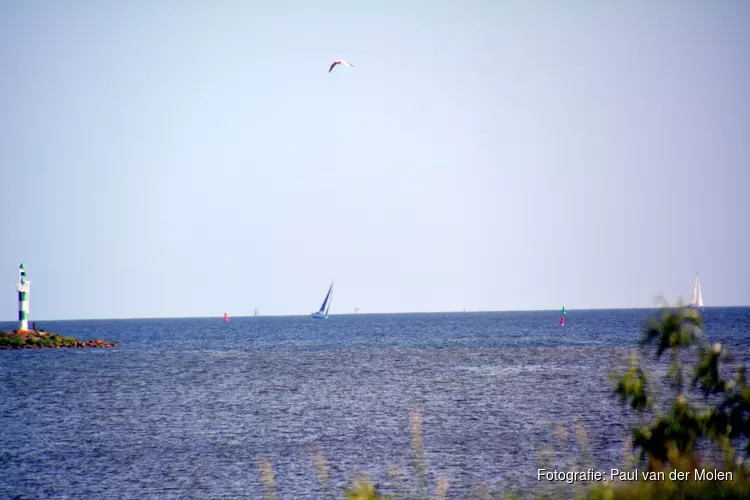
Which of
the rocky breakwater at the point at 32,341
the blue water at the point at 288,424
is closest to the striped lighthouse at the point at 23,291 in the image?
the rocky breakwater at the point at 32,341

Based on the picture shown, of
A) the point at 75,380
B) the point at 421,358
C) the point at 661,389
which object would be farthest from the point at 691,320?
the point at 421,358

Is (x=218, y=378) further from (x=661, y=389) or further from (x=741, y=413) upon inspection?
(x=741, y=413)

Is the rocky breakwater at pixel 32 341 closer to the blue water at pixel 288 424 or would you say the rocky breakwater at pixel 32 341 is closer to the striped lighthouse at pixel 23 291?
the striped lighthouse at pixel 23 291

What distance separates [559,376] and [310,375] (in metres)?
24.8

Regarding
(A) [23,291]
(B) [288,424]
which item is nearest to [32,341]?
(A) [23,291]

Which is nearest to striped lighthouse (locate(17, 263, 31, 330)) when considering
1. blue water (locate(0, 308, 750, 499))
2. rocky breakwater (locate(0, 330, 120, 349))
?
rocky breakwater (locate(0, 330, 120, 349))

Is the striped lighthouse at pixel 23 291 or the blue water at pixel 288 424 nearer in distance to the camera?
the blue water at pixel 288 424

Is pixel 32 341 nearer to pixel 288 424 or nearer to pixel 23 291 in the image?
pixel 23 291

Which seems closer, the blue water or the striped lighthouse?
the blue water

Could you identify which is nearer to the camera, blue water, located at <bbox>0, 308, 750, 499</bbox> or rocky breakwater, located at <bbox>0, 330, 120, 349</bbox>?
blue water, located at <bbox>0, 308, 750, 499</bbox>

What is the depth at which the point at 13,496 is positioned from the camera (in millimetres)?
31750

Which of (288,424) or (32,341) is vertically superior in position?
(32,341)

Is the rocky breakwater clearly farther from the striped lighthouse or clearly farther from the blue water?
the blue water

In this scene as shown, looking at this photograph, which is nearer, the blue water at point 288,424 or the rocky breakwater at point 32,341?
the blue water at point 288,424
